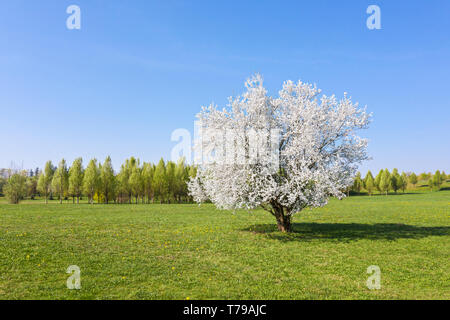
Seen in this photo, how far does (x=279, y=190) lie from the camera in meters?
19.6

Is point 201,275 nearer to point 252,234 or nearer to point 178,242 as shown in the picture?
point 178,242

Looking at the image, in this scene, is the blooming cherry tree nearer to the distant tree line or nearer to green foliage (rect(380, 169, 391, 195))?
the distant tree line

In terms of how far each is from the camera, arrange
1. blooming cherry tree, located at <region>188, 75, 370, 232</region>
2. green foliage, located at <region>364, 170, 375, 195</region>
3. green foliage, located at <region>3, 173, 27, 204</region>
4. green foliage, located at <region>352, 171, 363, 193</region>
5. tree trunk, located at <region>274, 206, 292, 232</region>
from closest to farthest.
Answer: blooming cherry tree, located at <region>188, 75, 370, 232</region>
tree trunk, located at <region>274, 206, 292, 232</region>
green foliage, located at <region>3, 173, 27, 204</region>
green foliage, located at <region>364, 170, 375, 195</region>
green foliage, located at <region>352, 171, 363, 193</region>

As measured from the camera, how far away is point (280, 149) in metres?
22.3

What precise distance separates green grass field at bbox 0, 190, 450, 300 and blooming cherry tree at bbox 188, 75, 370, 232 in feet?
11.3

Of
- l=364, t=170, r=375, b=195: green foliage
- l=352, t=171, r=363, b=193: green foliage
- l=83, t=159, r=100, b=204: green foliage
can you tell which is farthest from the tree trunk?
l=352, t=171, r=363, b=193: green foliage

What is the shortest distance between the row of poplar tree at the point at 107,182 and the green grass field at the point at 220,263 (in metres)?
55.3

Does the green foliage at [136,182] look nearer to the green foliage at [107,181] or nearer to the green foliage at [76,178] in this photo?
the green foliage at [107,181]

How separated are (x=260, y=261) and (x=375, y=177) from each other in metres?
129

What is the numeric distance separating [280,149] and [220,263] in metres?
10.7

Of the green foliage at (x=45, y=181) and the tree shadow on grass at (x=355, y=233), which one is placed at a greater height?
the green foliage at (x=45, y=181)

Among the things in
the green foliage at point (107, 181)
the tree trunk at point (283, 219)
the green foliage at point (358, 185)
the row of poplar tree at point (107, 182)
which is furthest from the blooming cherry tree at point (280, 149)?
the green foliage at point (358, 185)

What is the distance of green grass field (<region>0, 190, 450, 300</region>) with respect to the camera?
10945mm

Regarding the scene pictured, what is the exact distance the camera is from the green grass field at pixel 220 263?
1095cm
